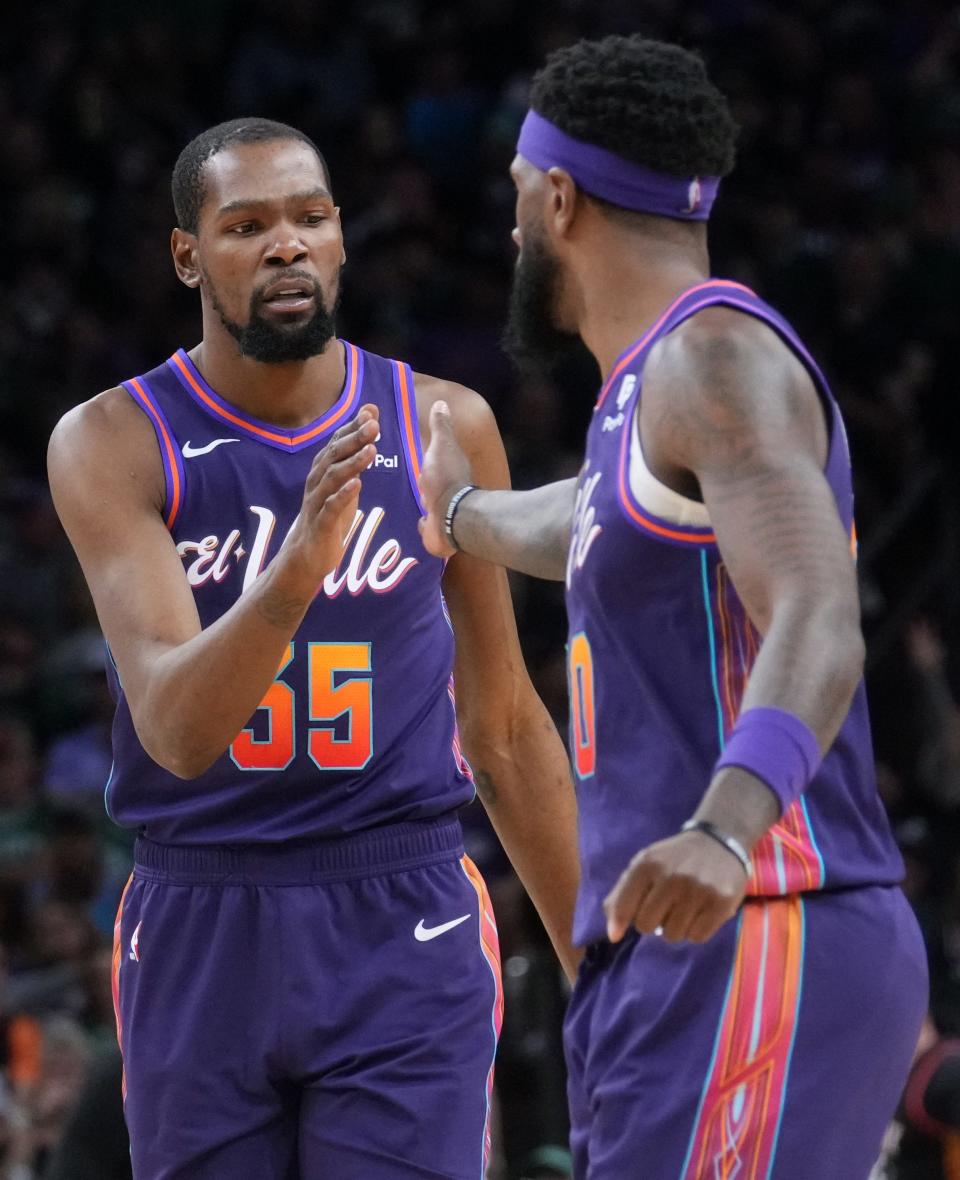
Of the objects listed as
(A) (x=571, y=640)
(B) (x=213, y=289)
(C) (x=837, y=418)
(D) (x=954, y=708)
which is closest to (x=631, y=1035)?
(A) (x=571, y=640)

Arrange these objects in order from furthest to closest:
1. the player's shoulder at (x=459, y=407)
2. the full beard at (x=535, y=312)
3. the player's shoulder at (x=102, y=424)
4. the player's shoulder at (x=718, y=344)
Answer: the player's shoulder at (x=459, y=407) → the player's shoulder at (x=102, y=424) → the full beard at (x=535, y=312) → the player's shoulder at (x=718, y=344)

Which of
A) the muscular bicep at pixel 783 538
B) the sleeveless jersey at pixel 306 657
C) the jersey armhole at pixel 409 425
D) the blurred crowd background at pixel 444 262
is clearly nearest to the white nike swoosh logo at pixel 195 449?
the sleeveless jersey at pixel 306 657

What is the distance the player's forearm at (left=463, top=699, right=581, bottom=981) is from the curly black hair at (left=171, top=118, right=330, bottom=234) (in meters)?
1.20

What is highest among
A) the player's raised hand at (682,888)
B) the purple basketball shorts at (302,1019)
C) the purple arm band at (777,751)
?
the purple arm band at (777,751)

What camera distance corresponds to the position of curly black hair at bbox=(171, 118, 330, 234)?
4.24m

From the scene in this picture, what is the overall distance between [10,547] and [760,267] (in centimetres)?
415

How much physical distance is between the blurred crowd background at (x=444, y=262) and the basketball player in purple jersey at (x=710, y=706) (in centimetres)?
487

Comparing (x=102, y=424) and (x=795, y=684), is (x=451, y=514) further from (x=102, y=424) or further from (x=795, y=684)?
(x=795, y=684)

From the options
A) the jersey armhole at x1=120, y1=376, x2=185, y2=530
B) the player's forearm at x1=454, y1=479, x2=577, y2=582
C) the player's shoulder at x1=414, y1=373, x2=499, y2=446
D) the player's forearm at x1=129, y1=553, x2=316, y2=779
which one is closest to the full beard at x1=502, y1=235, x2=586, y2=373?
the player's forearm at x1=454, y1=479, x2=577, y2=582

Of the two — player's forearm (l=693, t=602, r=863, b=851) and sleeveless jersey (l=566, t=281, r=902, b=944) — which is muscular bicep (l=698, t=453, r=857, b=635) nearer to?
player's forearm (l=693, t=602, r=863, b=851)

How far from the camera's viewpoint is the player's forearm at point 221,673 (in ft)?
12.0

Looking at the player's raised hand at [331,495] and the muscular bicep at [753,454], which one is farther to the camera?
the player's raised hand at [331,495]

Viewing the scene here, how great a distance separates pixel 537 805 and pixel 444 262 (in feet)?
24.9

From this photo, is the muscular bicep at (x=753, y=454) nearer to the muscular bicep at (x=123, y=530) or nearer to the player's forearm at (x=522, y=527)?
the player's forearm at (x=522, y=527)
